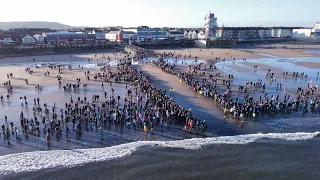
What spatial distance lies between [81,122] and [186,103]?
10.1 metres

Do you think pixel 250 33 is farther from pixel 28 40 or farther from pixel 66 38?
pixel 28 40

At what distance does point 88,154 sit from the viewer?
52.2ft

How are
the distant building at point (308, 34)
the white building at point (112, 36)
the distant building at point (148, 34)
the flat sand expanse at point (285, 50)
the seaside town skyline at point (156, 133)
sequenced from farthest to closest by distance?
the distant building at point (308, 34) < the distant building at point (148, 34) < the white building at point (112, 36) < the flat sand expanse at point (285, 50) < the seaside town skyline at point (156, 133)

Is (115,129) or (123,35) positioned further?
(123,35)

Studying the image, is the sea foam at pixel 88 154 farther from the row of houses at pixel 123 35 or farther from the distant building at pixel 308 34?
the distant building at pixel 308 34

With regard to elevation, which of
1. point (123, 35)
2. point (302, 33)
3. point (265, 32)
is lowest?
point (123, 35)

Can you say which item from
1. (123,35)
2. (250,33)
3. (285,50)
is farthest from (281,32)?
(123,35)

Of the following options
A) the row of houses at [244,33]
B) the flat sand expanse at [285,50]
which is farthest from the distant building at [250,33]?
the flat sand expanse at [285,50]

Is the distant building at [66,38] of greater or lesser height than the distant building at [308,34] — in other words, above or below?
below

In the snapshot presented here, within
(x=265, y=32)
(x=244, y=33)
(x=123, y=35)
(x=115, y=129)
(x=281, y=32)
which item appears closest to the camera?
(x=115, y=129)

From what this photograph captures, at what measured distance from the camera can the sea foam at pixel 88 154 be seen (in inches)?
579

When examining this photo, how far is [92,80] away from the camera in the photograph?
118 feet

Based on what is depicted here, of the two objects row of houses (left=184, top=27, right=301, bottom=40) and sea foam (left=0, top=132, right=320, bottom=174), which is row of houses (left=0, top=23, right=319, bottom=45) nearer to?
row of houses (left=184, top=27, right=301, bottom=40)

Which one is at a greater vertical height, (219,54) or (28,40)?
(28,40)
